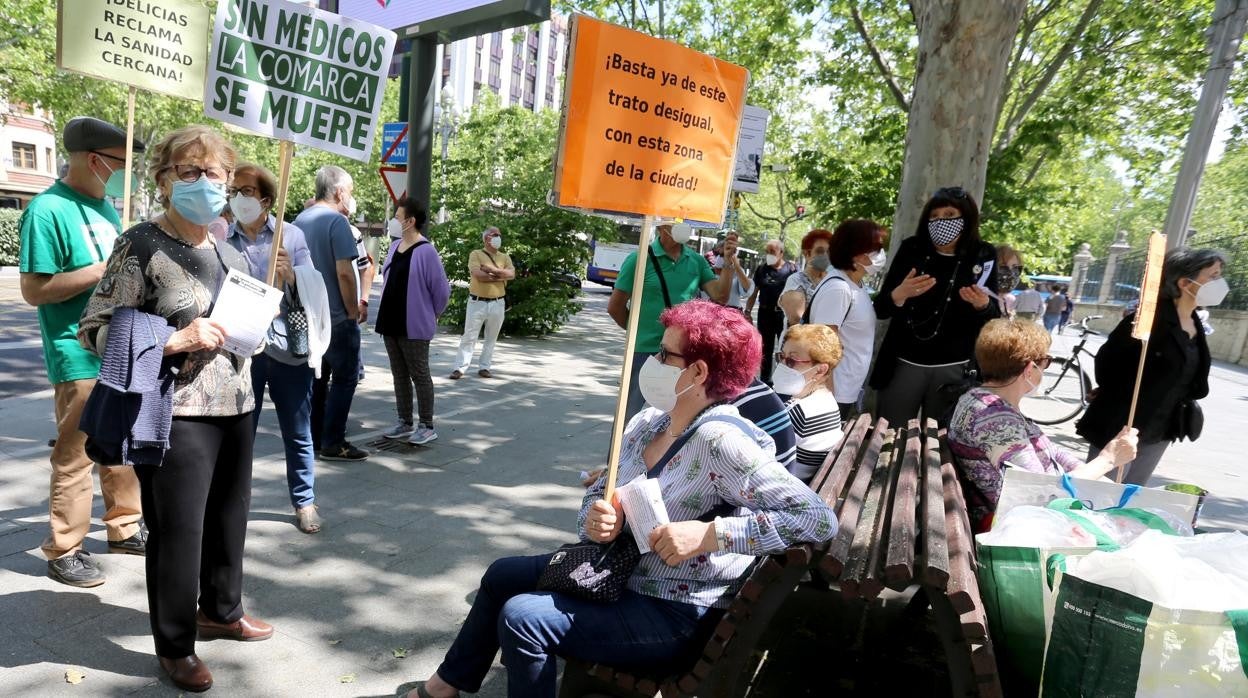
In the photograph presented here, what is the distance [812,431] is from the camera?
133 inches

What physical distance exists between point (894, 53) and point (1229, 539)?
47.2 ft

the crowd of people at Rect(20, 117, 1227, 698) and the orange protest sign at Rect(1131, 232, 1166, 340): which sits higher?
the orange protest sign at Rect(1131, 232, 1166, 340)

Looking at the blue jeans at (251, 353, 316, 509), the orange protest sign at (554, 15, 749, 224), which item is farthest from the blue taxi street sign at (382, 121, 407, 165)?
the orange protest sign at (554, 15, 749, 224)

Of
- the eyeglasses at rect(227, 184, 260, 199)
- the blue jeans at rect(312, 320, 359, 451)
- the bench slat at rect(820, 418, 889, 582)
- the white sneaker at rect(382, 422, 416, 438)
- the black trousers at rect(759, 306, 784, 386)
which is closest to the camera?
the bench slat at rect(820, 418, 889, 582)

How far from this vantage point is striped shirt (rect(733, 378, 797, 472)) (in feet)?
8.93

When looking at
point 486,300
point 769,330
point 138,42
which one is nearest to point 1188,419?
point 138,42

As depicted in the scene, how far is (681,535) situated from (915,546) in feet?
2.32

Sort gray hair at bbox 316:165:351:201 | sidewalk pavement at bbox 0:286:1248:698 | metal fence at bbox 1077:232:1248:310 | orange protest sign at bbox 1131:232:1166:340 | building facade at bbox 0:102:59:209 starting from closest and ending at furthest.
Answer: sidewalk pavement at bbox 0:286:1248:698, orange protest sign at bbox 1131:232:1166:340, gray hair at bbox 316:165:351:201, metal fence at bbox 1077:232:1248:310, building facade at bbox 0:102:59:209

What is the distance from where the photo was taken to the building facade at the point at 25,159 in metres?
43.2

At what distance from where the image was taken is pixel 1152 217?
54.9 meters

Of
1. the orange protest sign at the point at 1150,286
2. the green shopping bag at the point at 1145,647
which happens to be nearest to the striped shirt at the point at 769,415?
the green shopping bag at the point at 1145,647

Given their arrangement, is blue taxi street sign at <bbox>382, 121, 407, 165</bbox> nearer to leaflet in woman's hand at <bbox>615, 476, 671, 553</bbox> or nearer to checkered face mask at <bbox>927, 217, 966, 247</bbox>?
checkered face mask at <bbox>927, 217, 966, 247</bbox>

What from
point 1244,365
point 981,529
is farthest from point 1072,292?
point 981,529

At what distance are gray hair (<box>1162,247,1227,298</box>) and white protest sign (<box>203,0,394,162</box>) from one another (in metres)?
3.93
